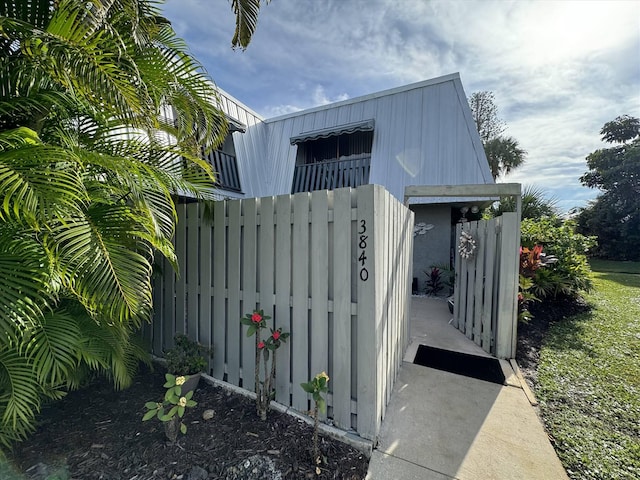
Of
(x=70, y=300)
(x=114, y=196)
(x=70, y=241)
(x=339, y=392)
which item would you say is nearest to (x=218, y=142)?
(x=114, y=196)

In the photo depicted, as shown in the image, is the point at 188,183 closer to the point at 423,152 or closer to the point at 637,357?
the point at 637,357

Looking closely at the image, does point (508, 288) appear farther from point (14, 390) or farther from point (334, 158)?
point (334, 158)

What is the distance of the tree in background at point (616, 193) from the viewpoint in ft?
51.9

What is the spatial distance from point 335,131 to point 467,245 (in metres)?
5.55

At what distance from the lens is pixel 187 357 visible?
9.09ft

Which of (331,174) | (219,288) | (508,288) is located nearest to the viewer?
(219,288)

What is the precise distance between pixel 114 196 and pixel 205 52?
335 centimetres

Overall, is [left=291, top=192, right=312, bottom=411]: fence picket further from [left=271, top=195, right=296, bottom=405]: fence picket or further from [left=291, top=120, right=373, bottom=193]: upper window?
[left=291, top=120, right=373, bottom=193]: upper window

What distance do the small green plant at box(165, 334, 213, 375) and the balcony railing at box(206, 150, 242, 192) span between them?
5420 mm

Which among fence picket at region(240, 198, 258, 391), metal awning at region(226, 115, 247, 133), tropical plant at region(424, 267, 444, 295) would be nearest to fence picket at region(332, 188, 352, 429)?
fence picket at region(240, 198, 258, 391)

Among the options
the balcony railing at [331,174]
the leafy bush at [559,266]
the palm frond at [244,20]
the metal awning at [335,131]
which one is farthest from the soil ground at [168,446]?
the metal awning at [335,131]

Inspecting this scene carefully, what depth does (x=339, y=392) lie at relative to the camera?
2174 millimetres

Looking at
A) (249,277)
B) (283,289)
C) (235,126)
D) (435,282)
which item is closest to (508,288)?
(283,289)

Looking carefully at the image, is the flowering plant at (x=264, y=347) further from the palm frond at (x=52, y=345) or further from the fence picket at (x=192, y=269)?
the palm frond at (x=52, y=345)
